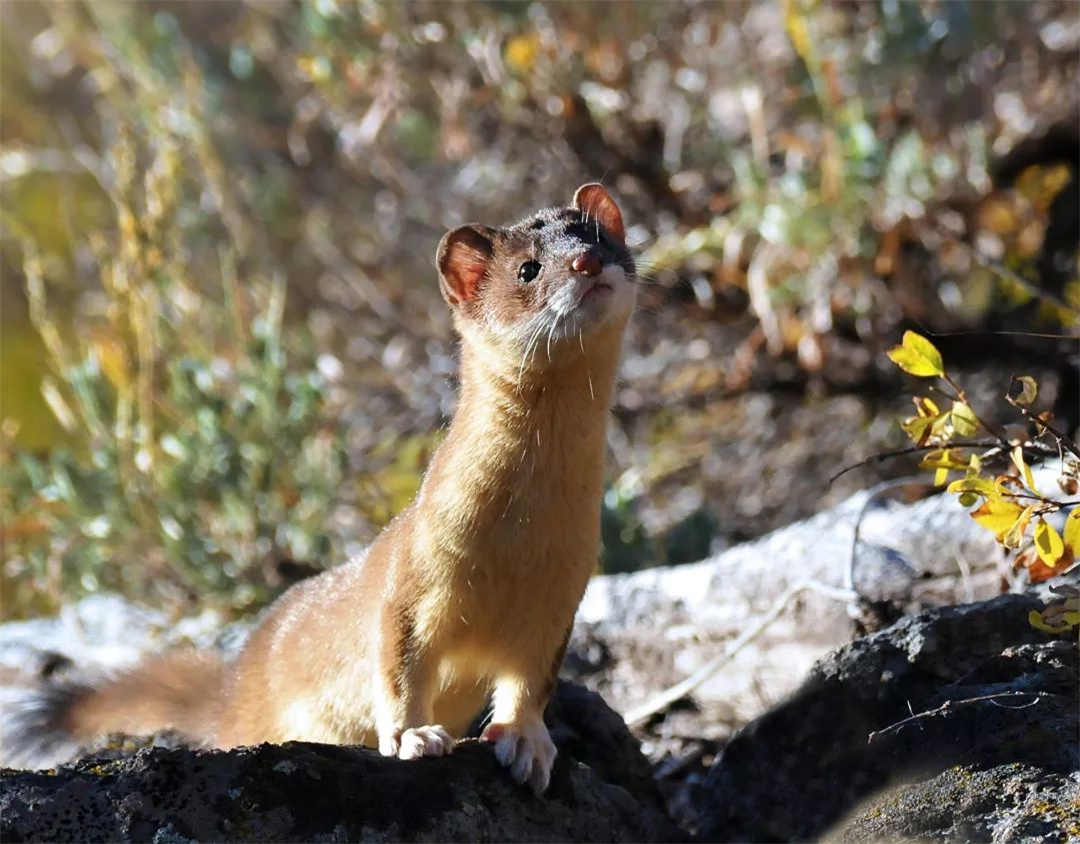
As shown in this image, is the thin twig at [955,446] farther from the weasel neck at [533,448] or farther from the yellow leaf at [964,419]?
the weasel neck at [533,448]

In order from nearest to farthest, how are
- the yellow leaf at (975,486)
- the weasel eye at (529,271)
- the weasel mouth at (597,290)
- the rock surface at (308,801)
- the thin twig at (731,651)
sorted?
the rock surface at (308,801)
the yellow leaf at (975,486)
the weasel mouth at (597,290)
the weasel eye at (529,271)
the thin twig at (731,651)

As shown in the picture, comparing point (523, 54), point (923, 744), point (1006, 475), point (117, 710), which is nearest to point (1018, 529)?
point (1006, 475)

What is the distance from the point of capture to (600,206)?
3.11 m

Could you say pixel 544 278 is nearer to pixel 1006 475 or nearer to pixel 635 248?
pixel 1006 475

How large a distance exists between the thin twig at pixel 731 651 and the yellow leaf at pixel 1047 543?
97cm

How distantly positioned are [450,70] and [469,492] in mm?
3765

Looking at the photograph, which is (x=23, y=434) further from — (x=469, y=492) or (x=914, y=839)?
(x=914, y=839)

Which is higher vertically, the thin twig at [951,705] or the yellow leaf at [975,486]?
the yellow leaf at [975,486]

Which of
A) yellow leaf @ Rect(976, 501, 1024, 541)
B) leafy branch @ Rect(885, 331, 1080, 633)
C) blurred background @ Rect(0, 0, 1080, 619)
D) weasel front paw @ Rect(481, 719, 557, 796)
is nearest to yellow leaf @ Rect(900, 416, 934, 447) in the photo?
leafy branch @ Rect(885, 331, 1080, 633)

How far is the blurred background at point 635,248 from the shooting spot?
4688 mm

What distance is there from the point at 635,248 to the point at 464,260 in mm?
1491

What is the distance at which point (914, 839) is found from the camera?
219 cm

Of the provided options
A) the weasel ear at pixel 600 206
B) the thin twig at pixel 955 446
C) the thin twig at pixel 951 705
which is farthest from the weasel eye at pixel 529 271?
the thin twig at pixel 951 705

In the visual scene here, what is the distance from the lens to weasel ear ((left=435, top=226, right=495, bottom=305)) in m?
2.91
